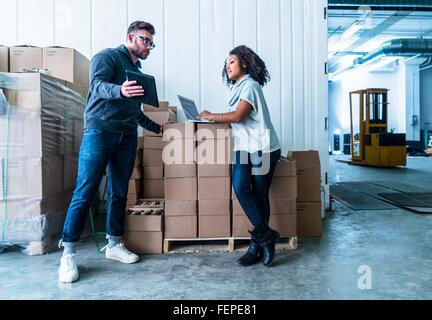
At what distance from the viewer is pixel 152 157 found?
2.73 meters

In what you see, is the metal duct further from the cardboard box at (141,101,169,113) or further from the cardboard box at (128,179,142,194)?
the cardboard box at (128,179,142,194)

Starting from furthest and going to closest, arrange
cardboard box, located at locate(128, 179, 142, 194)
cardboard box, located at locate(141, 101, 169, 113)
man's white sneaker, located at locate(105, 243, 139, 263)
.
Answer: cardboard box, located at locate(141, 101, 169, 113)
cardboard box, located at locate(128, 179, 142, 194)
man's white sneaker, located at locate(105, 243, 139, 263)

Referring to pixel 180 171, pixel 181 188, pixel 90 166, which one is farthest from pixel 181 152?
pixel 90 166

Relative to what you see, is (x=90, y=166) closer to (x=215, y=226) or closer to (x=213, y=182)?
(x=213, y=182)

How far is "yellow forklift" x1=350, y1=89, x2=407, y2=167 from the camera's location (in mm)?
8086

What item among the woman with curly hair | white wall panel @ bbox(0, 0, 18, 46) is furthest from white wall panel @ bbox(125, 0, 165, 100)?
the woman with curly hair

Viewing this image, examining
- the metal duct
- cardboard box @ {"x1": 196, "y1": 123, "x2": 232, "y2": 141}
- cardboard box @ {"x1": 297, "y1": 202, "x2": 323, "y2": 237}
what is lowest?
cardboard box @ {"x1": 297, "y1": 202, "x2": 323, "y2": 237}

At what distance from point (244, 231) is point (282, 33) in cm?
202

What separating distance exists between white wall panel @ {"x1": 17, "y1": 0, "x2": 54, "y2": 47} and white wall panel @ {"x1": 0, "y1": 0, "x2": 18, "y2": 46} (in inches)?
1.7

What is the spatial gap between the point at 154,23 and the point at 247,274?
98.6 inches

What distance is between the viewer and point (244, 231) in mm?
2398

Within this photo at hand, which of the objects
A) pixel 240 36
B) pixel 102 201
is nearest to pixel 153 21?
pixel 240 36

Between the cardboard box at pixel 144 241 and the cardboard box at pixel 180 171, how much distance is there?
42cm

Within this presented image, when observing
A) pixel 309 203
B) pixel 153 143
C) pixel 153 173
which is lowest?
pixel 309 203
